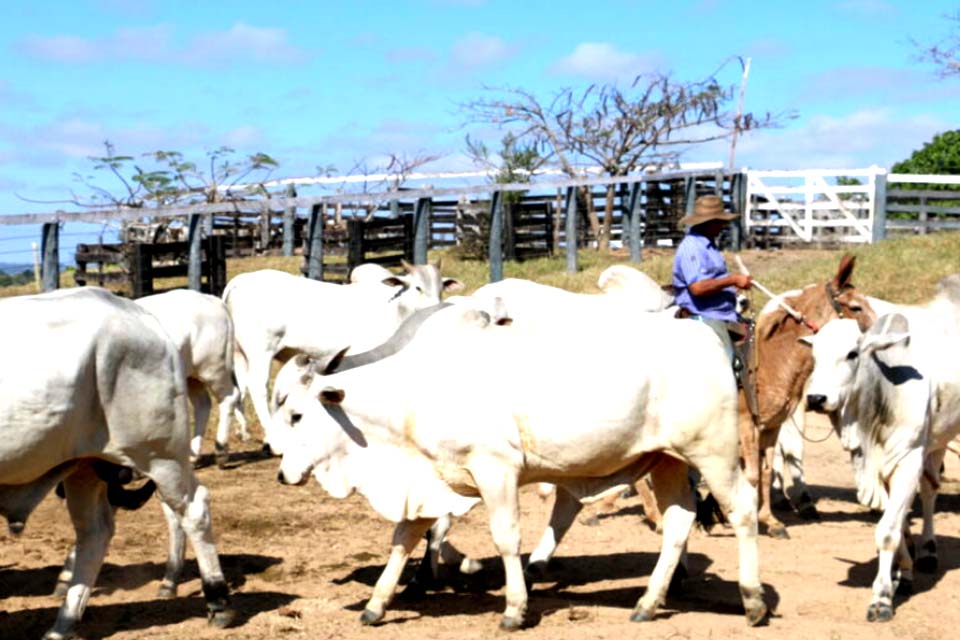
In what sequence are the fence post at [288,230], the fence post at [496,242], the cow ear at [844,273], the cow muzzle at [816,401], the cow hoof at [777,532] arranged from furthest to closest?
the fence post at [288,230]
the fence post at [496,242]
the cow hoof at [777,532]
the cow ear at [844,273]
the cow muzzle at [816,401]

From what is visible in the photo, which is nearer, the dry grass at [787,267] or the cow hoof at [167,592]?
the cow hoof at [167,592]

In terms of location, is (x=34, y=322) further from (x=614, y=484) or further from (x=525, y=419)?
(x=614, y=484)

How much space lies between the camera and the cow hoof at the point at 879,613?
7.21 meters

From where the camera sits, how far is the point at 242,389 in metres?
12.4

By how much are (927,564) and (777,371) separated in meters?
1.68

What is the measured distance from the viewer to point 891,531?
24.5 ft

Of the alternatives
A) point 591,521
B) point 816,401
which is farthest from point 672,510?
point 591,521

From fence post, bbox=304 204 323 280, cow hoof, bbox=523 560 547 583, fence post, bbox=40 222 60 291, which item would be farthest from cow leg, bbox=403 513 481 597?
fence post, bbox=304 204 323 280

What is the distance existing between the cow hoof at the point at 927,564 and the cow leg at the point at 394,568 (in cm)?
314

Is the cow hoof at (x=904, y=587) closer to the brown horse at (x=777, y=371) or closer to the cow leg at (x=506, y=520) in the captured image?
the brown horse at (x=777, y=371)

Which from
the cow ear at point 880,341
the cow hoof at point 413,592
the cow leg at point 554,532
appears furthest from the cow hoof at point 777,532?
the cow hoof at point 413,592

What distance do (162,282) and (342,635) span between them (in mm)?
13400

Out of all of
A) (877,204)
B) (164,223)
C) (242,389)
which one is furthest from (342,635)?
(877,204)

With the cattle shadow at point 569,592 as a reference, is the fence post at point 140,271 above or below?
above
